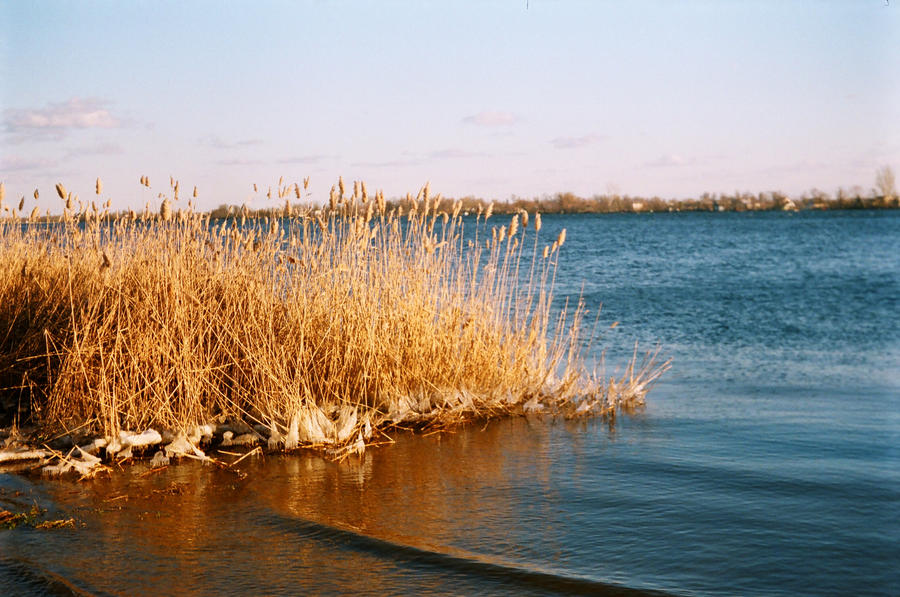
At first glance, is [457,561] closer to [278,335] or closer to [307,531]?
[307,531]

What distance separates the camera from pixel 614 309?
17.2 m

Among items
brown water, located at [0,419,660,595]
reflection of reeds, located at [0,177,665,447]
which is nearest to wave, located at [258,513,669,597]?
brown water, located at [0,419,660,595]

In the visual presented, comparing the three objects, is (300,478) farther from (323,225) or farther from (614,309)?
(614,309)

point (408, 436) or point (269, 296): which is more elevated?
point (269, 296)

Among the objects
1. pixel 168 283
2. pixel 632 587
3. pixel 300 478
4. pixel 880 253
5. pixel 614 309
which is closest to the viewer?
pixel 632 587

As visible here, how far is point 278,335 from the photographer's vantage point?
650cm

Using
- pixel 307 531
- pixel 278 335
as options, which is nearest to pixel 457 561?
pixel 307 531

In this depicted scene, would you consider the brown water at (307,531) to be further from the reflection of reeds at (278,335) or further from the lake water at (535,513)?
the reflection of reeds at (278,335)

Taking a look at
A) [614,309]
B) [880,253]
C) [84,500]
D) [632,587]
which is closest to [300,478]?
[84,500]

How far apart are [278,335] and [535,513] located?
9.06ft

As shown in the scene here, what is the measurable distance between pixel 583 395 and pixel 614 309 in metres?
9.86

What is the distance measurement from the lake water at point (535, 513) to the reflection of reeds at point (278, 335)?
524 mm

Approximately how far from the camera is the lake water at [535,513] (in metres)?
3.74

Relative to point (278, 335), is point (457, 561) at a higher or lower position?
lower
